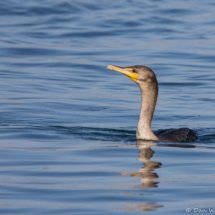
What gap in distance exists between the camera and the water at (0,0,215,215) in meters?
5.99

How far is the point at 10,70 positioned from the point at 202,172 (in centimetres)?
1004

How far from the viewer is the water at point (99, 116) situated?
5988mm

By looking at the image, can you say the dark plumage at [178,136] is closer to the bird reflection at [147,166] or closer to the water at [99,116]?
the water at [99,116]

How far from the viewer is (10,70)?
52.5ft

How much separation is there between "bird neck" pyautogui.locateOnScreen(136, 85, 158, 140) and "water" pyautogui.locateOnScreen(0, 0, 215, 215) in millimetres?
313

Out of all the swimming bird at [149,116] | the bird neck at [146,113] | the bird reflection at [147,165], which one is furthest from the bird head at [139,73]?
the bird reflection at [147,165]

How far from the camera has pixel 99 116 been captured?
36.4 feet

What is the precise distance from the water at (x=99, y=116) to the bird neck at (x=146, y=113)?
1.03 feet

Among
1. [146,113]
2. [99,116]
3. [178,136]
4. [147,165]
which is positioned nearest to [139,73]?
[146,113]

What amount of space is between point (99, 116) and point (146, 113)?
2325 millimetres

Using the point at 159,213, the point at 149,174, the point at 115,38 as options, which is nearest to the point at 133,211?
the point at 159,213

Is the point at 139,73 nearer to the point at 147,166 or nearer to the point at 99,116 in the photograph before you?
the point at 147,166

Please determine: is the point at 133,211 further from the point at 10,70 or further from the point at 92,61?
the point at 92,61

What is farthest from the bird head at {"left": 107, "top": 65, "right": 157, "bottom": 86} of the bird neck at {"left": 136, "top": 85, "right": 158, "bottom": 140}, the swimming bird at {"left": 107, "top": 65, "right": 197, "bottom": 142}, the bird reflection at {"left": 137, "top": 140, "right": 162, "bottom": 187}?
the bird reflection at {"left": 137, "top": 140, "right": 162, "bottom": 187}
